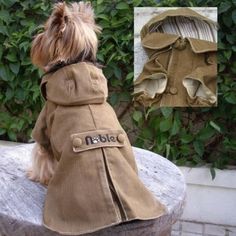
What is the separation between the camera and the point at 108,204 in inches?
63.8

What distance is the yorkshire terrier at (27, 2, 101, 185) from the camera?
176cm

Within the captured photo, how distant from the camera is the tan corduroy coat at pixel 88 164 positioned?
5.34ft

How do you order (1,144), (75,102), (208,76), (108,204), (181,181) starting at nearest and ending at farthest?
1. (108,204)
2. (75,102)
3. (181,181)
4. (208,76)
5. (1,144)

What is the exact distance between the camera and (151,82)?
305cm

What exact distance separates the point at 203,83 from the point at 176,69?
20cm

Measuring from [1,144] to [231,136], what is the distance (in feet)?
5.55

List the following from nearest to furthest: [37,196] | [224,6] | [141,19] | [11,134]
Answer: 1. [37,196]
2. [224,6]
3. [141,19]
4. [11,134]

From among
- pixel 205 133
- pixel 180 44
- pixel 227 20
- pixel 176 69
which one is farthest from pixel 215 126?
pixel 227 20

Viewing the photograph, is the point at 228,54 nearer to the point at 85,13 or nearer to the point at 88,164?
the point at 85,13

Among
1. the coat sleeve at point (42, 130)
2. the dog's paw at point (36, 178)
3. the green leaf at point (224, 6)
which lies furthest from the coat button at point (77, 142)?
the green leaf at point (224, 6)

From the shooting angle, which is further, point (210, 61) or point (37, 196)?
point (210, 61)

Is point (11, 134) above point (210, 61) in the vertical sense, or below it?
below

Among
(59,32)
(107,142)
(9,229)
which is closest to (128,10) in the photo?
(59,32)

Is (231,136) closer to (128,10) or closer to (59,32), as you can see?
(128,10)
